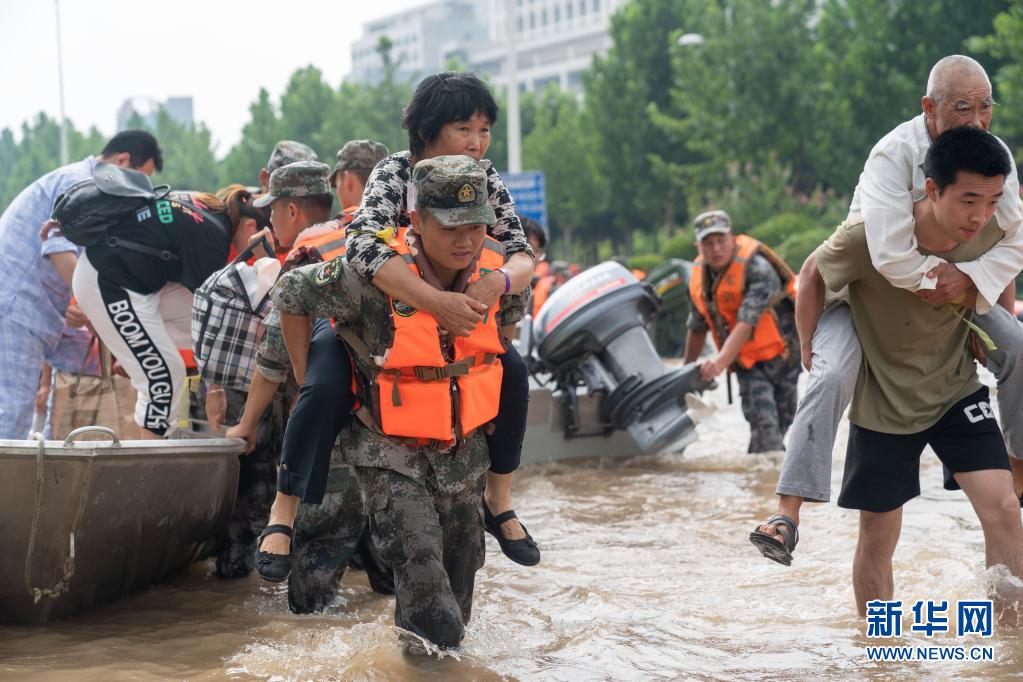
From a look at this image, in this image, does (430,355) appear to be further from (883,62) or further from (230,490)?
(883,62)

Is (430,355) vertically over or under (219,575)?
over

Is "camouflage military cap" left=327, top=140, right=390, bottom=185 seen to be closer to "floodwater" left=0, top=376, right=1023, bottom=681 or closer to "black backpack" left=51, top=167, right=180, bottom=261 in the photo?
"black backpack" left=51, top=167, right=180, bottom=261

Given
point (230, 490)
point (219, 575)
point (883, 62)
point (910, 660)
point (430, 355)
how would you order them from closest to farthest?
point (430, 355)
point (910, 660)
point (230, 490)
point (219, 575)
point (883, 62)

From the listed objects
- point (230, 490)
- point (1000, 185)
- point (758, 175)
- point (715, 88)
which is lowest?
point (230, 490)

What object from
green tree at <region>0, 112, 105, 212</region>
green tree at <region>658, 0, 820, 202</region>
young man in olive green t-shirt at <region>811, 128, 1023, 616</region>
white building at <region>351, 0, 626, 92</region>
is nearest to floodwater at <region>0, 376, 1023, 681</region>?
young man in olive green t-shirt at <region>811, 128, 1023, 616</region>

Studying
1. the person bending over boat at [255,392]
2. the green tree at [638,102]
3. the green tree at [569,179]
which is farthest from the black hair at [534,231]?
the green tree at [569,179]

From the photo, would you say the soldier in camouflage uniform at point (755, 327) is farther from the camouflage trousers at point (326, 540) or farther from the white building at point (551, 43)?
the white building at point (551, 43)

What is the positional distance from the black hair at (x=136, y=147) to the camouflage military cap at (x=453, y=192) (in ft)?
11.7

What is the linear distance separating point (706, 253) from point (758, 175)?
22225 millimetres

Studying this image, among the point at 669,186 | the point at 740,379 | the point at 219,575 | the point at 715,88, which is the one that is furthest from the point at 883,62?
the point at 219,575

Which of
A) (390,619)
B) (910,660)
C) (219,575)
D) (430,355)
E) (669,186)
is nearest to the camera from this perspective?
(430,355)

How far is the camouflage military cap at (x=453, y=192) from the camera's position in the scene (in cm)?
402

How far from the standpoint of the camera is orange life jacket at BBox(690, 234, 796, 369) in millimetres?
9023

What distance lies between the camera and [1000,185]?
13.9 ft
